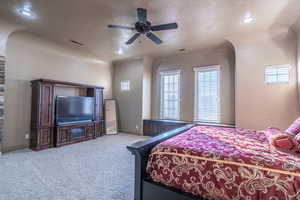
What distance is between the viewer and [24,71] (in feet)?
13.8

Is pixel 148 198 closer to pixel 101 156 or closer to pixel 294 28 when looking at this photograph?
pixel 101 156

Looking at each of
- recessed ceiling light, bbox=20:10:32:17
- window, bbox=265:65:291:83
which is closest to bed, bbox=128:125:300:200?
window, bbox=265:65:291:83

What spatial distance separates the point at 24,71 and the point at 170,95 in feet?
15.2

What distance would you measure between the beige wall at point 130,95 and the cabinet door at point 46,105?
8.91 feet

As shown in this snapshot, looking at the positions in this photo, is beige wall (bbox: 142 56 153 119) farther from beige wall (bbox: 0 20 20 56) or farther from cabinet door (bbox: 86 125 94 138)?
beige wall (bbox: 0 20 20 56)

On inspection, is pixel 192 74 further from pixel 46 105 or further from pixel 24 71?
pixel 24 71

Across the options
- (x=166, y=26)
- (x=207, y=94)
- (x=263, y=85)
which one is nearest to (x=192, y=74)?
(x=207, y=94)

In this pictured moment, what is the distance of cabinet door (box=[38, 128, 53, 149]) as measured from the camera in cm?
402

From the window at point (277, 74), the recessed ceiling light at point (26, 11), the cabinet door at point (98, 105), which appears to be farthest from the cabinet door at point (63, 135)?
the window at point (277, 74)

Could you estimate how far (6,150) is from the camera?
152 inches

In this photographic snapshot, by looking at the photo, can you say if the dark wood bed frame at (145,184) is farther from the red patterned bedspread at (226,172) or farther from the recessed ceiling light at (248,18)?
the recessed ceiling light at (248,18)

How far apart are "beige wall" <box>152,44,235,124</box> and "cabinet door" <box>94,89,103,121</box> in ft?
6.73

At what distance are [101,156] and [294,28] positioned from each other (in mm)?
5318

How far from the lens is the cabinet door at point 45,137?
402 cm
